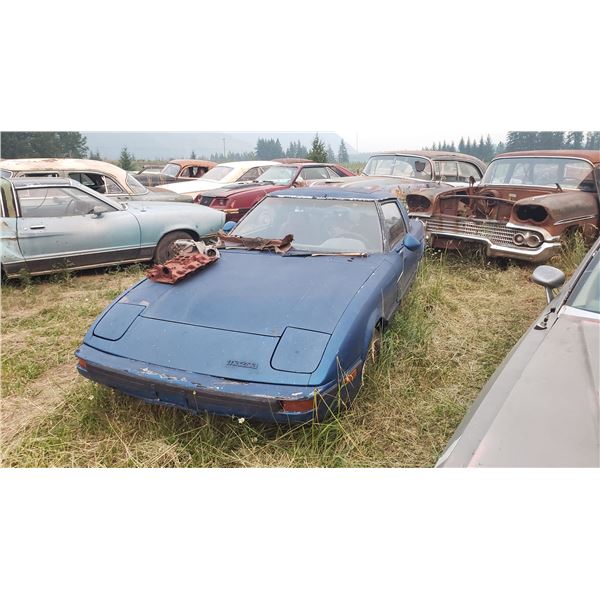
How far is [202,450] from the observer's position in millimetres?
2246

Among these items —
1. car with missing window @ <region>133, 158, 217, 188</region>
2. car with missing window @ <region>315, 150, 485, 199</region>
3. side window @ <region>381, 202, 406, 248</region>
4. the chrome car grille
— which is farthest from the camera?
car with missing window @ <region>133, 158, 217, 188</region>

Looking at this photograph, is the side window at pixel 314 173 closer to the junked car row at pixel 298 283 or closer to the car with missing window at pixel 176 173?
the junked car row at pixel 298 283

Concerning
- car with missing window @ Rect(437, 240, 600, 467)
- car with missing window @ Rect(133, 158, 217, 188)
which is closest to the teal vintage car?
car with missing window @ Rect(437, 240, 600, 467)

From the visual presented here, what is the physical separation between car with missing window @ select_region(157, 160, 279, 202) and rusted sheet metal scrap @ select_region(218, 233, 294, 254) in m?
6.42

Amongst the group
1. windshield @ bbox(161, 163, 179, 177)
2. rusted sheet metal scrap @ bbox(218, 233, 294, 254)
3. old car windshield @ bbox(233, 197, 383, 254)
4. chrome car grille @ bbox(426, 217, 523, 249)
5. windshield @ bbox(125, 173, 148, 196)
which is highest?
windshield @ bbox(161, 163, 179, 177)

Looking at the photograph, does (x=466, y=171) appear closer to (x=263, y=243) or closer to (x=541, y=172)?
(x=541, y=172)

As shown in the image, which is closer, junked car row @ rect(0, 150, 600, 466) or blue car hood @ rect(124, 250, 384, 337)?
junked car row @ rect(0, 150, 600, 466)

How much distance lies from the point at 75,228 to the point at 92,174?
272cm

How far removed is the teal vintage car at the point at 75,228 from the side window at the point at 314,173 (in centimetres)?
402

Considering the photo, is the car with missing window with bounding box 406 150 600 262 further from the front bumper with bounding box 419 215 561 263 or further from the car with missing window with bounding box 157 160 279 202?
the car with missing window with bounding box 157 160 279 202

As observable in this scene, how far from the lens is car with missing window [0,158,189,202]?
7.11 meters

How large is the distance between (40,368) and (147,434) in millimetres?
1423

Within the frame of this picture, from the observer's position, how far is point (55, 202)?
508 centimetres

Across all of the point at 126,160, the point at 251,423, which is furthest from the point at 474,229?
the point at 126,160
